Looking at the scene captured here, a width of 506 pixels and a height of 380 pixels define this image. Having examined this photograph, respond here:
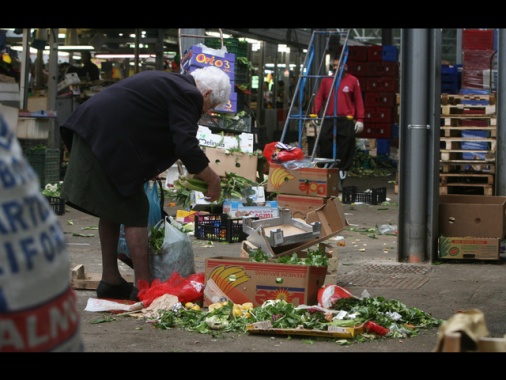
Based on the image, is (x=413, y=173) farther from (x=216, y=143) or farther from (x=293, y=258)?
(x=216, y=143)

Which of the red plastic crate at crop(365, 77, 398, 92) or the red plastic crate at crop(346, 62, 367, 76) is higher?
the red plastic crate at crop(346, 62, 367, 76)

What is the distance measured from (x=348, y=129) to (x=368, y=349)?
33.5 feet

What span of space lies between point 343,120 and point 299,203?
4.86 m

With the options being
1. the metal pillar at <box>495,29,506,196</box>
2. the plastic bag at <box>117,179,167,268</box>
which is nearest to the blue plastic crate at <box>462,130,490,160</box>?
the metal pillar at <box>495,29,506,196</box>

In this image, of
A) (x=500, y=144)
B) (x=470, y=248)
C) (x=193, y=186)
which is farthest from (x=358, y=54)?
(x=193, y=186)

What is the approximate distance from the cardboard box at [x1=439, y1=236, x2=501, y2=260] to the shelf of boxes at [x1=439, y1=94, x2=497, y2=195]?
15.0ft

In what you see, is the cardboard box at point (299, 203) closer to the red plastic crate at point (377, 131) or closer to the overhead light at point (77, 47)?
the overhead light at point (77, 47)

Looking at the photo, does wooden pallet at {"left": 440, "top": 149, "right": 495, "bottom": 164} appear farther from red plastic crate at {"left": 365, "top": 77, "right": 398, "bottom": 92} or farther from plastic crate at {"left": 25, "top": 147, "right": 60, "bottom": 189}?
red plastic crate at {"left": 365, "top": 77, "right": 398, "bottom": 92}

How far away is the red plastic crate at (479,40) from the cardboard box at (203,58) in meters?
15.6

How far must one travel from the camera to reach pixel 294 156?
1080 centimetres

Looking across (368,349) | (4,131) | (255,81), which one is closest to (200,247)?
(368,349)

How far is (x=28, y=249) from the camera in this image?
166cm

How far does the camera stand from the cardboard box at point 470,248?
330 inches

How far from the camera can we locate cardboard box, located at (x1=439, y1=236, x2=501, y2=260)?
838 cm
